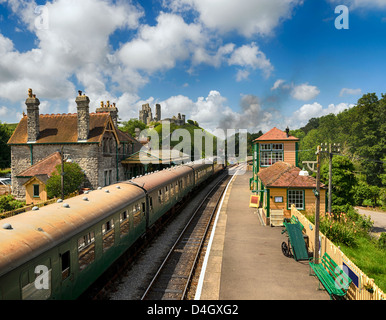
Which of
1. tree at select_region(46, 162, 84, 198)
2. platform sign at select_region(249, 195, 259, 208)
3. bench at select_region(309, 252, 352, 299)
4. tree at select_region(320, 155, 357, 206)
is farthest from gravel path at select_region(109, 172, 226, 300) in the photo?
tree at select_region(320, 155, 357, 206)

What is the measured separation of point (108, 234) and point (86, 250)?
1.61 meters

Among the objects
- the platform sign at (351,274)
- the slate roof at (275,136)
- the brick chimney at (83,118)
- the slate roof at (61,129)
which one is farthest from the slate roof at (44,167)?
the platform sign at (351,274)

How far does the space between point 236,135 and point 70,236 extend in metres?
130

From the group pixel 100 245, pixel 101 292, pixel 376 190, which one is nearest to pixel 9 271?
pixel 100 245

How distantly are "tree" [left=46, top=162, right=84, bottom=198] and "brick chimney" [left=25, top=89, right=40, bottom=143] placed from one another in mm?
8326

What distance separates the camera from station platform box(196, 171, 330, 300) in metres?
9.94

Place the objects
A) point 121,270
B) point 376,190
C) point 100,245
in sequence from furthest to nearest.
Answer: point 376,190 < point 121,270 < point 100,245

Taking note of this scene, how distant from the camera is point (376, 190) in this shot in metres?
36.8

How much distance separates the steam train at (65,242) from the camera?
576cm

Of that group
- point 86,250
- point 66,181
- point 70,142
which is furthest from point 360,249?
point 70,142

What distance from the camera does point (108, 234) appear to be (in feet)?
32.8

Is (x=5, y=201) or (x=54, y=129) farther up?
(x=54, y=129)

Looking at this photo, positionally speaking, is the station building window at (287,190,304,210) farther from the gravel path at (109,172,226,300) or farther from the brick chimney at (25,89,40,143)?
the brick chimney at (25,89,40,143)

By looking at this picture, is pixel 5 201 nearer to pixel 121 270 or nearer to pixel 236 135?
pixel 121 270
